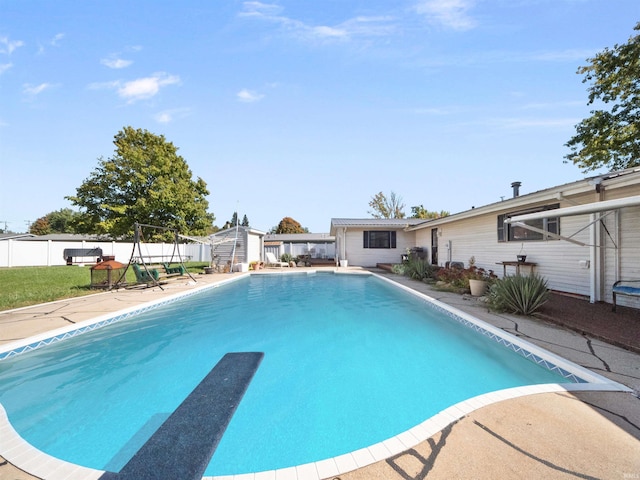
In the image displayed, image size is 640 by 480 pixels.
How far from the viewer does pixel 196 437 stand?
5.48ft

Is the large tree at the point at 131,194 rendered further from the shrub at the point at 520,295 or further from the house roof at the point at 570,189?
the shrub at the point at 520,295

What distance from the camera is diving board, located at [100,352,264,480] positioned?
4.67ft

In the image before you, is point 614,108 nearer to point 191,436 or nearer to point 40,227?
point 191,436

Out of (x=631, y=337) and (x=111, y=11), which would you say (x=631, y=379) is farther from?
(x=111, y=11)

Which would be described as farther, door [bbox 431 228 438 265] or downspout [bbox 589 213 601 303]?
door [bbox 431 228 438 265]

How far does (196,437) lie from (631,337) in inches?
208

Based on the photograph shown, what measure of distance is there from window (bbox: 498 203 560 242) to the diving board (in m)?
7.61

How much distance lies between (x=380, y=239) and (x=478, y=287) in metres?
10.1

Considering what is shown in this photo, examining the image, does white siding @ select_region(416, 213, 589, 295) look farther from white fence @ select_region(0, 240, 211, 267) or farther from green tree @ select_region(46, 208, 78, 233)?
green tree @ select_region(46, 208, 78, 233)

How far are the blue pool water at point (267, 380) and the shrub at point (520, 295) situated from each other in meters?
1.16

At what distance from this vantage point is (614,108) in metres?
12.2

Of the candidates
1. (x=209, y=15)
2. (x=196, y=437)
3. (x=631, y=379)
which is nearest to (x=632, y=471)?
(x=631, y=379)

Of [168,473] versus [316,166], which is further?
[316,166]

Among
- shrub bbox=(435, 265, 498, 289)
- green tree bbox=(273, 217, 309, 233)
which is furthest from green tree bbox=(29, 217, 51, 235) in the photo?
shrub bbox=(435, 265, 498, 289)
